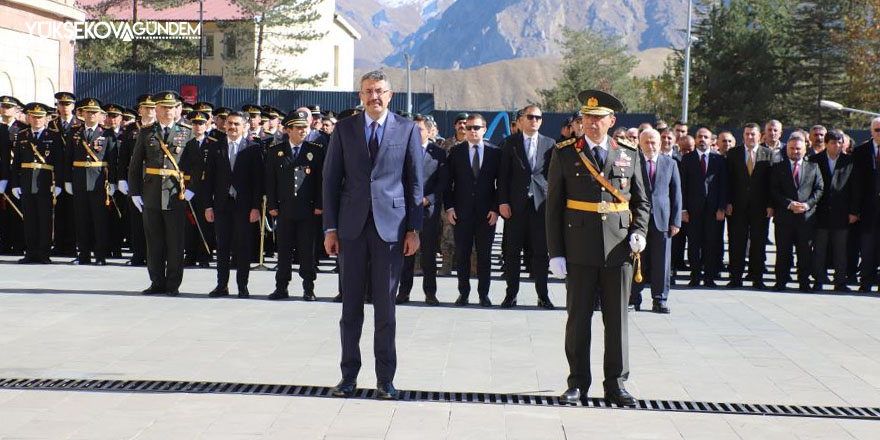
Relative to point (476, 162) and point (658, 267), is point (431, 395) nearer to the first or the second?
point (658, 267)

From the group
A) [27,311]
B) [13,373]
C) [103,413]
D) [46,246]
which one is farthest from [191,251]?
[103,413]

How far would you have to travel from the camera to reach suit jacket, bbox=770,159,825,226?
1445 centimetres

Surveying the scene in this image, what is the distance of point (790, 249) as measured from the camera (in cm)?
1470

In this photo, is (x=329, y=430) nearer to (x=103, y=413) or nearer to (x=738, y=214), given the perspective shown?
(x=103, y=413)

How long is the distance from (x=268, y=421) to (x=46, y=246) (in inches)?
381

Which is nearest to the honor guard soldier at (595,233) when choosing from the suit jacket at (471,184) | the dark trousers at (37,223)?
the suit jacket at (471,184)

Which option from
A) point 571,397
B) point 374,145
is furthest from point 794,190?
point 374,145

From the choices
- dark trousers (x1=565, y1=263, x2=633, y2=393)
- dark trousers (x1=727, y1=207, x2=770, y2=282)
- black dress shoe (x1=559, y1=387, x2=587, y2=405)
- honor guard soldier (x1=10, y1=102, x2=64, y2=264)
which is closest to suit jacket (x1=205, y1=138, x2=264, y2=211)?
honor guard soldier (x1=10, y1=102, x2=64, y2=264)

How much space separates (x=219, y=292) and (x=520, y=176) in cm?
343

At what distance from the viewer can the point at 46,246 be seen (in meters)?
15.2

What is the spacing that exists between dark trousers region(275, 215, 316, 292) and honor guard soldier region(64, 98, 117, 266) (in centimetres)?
393

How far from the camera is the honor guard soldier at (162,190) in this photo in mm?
12188

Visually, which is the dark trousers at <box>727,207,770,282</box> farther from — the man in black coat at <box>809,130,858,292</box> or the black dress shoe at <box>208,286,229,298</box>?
the black dress shoe at <box>208,286,229,298</box>

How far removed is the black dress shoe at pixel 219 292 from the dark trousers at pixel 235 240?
0.15 feet
